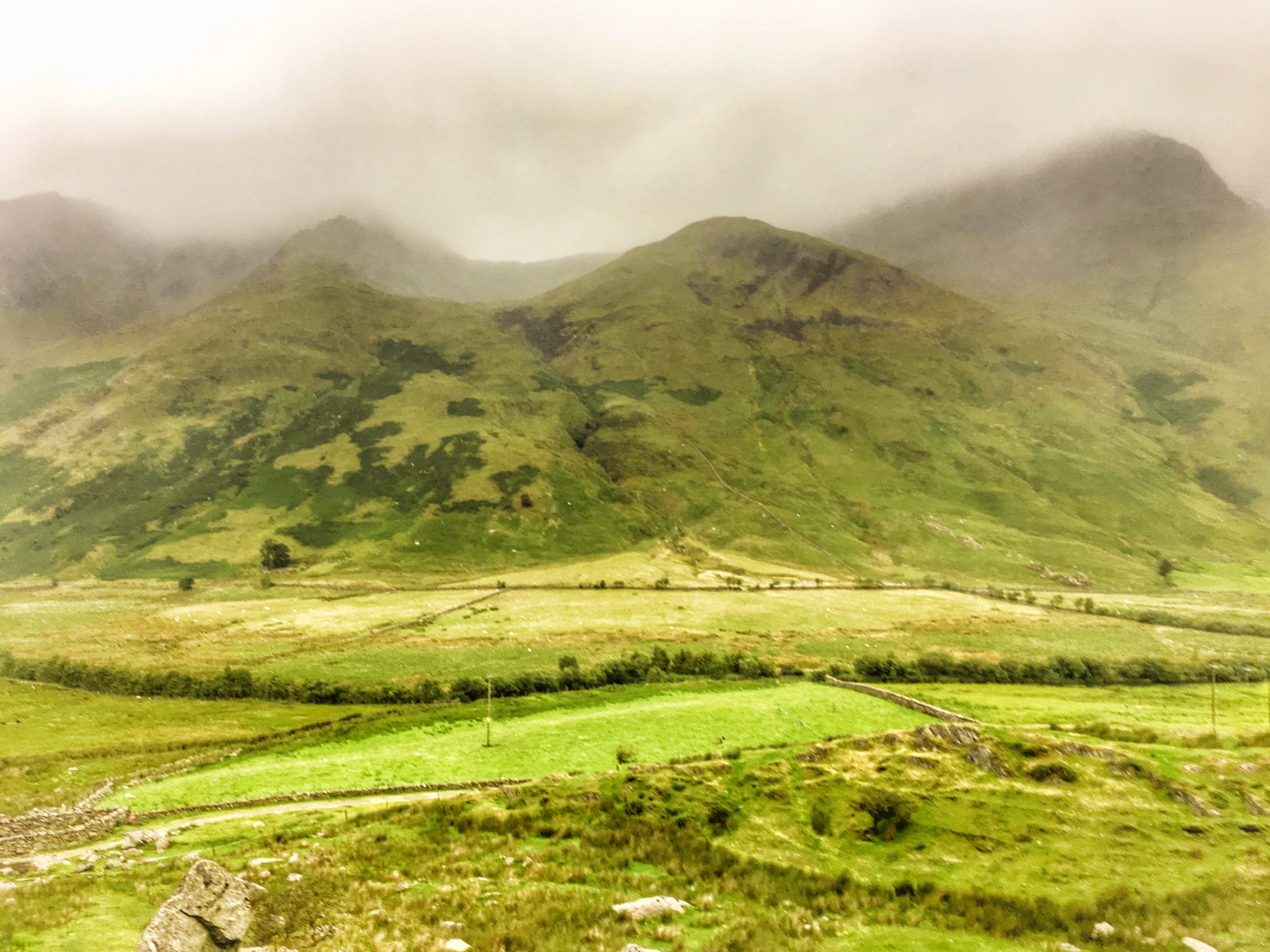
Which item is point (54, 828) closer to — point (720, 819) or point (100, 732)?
point (100, 732)

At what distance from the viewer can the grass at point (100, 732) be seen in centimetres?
4094

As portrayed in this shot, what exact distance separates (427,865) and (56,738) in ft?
174

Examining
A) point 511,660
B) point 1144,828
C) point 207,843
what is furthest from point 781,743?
point 511,660

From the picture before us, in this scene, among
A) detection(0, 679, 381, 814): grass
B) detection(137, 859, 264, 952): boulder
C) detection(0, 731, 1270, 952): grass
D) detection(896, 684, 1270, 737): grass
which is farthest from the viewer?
detection(896, 684, 1270, 737): grass

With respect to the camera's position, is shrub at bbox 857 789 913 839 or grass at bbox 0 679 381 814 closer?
shrub at bbox 857 789 913 839

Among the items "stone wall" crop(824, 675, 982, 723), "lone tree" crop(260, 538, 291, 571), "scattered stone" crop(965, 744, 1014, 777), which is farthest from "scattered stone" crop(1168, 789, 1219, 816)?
"lone tree" crop(260, 538, 291, 571)

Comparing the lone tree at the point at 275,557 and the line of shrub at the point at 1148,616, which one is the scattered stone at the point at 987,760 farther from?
the lone tree at the point at 275,557

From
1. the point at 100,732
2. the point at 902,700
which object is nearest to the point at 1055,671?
the point at 902,700

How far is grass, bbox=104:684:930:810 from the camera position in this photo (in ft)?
117

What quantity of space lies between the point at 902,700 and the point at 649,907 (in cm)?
3888

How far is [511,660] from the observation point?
237ft

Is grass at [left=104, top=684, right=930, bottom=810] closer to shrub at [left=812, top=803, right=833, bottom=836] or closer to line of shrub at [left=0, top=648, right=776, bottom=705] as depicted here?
shrub at [left=812, top=803, right=833, bottom=836]

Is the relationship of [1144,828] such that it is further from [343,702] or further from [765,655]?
[343,702]

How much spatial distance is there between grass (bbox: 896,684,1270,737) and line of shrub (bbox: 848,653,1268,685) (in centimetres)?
202
